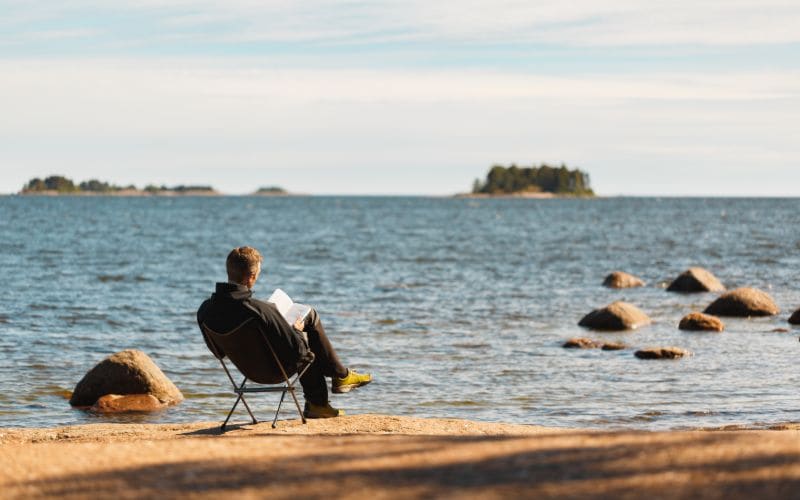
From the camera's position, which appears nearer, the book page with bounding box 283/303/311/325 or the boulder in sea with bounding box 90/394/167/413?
the book page with bounding box 283/303/311/325

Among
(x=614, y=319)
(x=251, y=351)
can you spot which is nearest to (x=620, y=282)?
(x=614, y=319)

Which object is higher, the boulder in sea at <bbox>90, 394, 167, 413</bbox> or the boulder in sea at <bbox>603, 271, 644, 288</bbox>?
the boulder in sea at <bbox>603, 271, 644, 288</bbox>

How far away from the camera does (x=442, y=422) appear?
8.79 meters

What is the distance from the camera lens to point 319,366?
28.2ft

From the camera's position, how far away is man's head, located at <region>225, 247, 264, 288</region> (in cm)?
796

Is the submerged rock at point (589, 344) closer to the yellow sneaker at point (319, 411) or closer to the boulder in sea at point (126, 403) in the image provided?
the boulder in sea at point (126, 403)

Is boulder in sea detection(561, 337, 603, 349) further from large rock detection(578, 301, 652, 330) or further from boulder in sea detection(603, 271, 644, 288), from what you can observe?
boulder in sea detection(603, 271, 644, 288)

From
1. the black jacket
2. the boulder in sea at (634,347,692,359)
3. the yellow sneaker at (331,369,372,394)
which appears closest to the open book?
the black jacket

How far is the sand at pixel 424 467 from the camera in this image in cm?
489

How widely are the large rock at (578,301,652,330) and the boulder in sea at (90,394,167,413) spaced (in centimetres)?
973

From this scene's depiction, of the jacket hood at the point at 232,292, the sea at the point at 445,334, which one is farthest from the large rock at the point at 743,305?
the jacket hood at the point at 232,292

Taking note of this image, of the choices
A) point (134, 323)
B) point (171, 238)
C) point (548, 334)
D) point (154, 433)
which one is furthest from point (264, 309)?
point (171, 238)

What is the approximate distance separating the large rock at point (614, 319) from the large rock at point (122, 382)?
9489 millimetres

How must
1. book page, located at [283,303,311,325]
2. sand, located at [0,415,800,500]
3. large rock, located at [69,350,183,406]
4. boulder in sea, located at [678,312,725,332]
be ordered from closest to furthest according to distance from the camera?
sand, located at [0,415,800,500]
book page, located at [283,303,311,325]
large rock, located at [69,350,183,406]
boulder in sea, located at [678,312,725,332]
